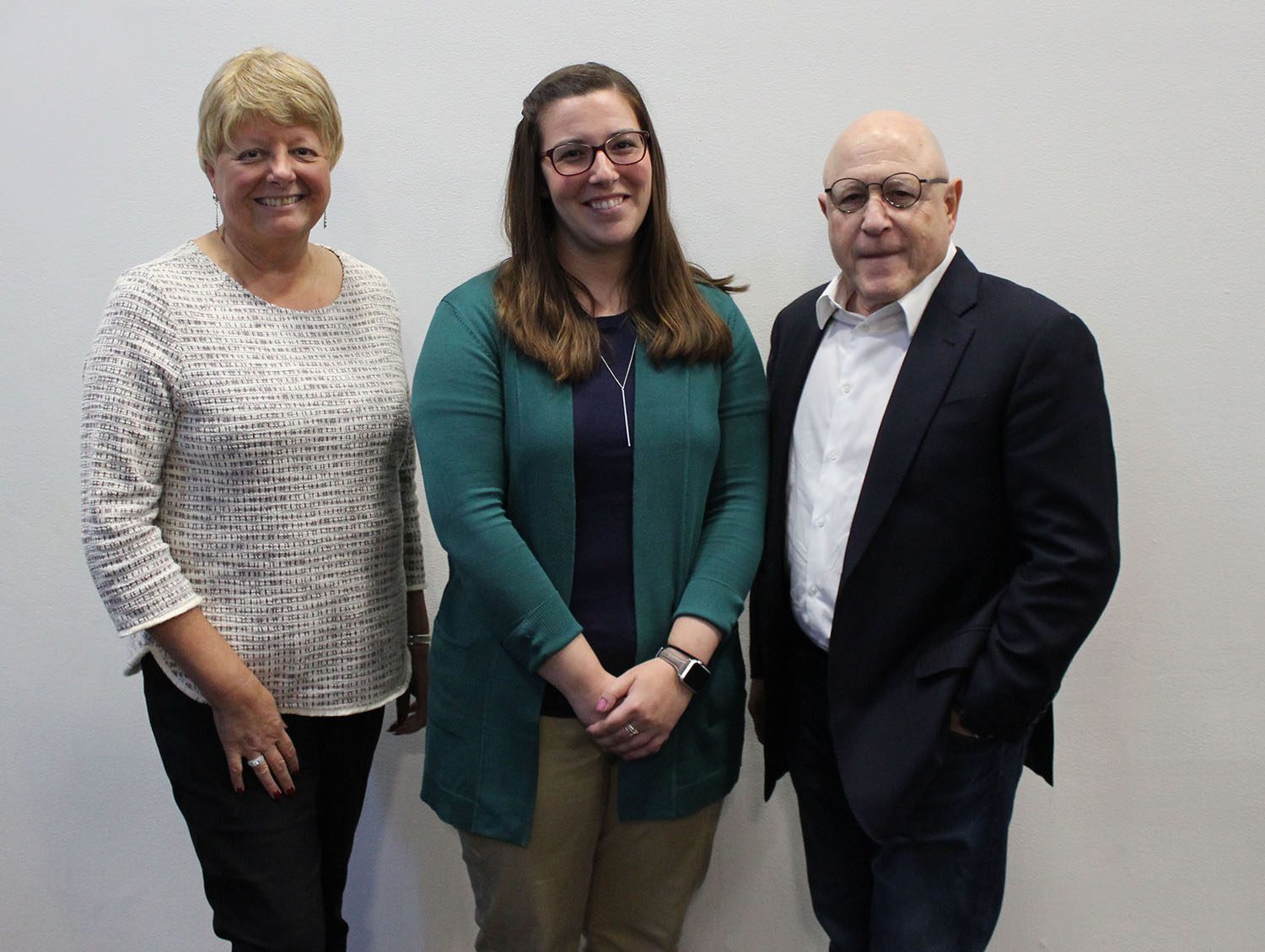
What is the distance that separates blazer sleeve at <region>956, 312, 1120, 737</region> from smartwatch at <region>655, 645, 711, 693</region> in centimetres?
37

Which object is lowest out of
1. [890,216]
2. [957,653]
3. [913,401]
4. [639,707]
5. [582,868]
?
[582,868]

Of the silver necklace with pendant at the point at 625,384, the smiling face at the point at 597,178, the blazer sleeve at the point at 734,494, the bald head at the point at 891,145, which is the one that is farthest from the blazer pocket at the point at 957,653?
the smiling face at the point at 597,178

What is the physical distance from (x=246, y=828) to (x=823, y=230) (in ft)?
4.65

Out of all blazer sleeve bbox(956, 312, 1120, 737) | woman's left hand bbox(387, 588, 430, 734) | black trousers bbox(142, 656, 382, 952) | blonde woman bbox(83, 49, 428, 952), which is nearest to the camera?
blazer sleeve bbox(956, 312, 1120, 737)

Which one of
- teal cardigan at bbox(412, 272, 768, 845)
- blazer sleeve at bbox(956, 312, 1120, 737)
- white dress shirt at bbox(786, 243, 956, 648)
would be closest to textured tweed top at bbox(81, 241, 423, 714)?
teal cardigan at bbox(412, 272, 768, 845)

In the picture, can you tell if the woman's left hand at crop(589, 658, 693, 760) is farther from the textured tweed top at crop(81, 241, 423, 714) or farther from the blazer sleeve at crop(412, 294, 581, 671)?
the textured tweed top at crop(81, 241, 423, 714)

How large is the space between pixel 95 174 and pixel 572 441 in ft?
3.95

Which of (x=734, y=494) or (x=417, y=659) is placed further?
(x=417, y=659)

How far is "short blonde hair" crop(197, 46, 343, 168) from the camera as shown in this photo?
1354 millimetres

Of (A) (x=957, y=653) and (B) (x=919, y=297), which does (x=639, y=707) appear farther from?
(B) (x=919, y=297)

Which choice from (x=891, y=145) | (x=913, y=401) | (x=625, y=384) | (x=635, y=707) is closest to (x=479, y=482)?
(x=625, y=384)

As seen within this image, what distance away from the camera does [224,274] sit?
1.44 meters

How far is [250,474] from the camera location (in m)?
1.41

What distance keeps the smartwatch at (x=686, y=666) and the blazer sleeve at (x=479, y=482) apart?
0.46 ft
